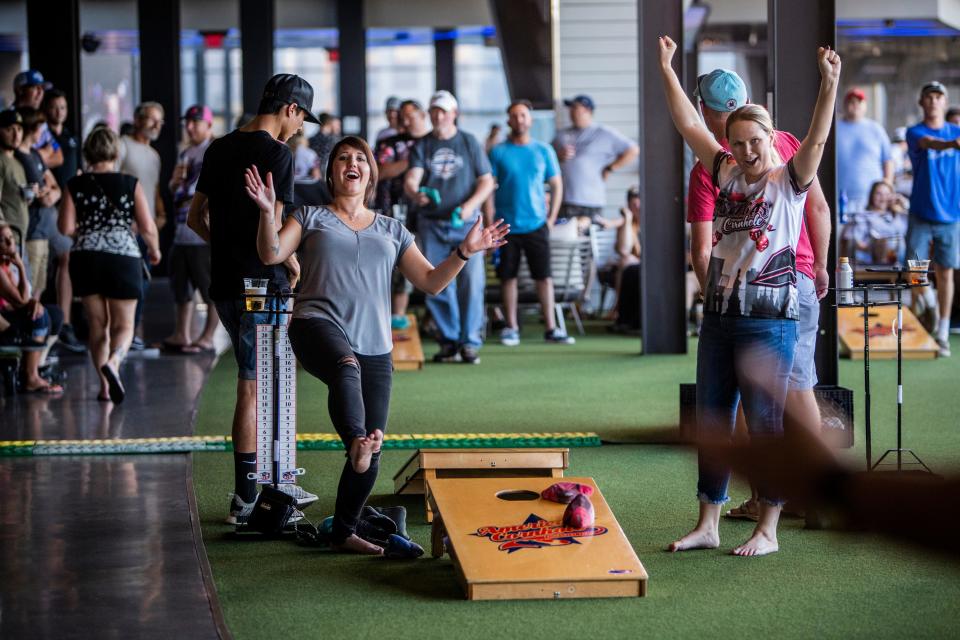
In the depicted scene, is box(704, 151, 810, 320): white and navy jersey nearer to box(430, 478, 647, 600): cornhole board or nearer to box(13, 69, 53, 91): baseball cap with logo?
box(430, 478, 647, 600): cornhole board

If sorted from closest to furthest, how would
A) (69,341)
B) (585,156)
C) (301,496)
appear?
(301,496), (69,341), (585,156)

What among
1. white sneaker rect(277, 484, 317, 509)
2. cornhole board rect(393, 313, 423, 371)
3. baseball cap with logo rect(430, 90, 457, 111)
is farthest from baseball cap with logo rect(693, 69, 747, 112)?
cornhole board rect(393, 313, 423, 371)

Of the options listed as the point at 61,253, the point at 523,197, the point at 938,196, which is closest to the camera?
the point at 938,196

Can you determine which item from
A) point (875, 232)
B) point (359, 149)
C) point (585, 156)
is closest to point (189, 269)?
point (585, 156)

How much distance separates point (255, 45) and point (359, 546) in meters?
17.9

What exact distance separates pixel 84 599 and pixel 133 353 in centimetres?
723

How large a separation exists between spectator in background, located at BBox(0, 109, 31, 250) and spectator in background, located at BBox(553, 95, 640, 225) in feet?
18.5

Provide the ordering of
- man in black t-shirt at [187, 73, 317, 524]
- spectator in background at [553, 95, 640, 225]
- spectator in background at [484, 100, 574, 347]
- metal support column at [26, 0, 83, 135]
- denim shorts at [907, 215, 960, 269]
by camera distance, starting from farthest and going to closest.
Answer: metal support column at [26, 0, 83, 135]
spectator in background at [553, 95, 640, 225]
spectator in background at [484, 100, 574, 347]
denim shorts at [907, 215, 960, 269]
man in black t-shirt at [187, 73, 317, 524]

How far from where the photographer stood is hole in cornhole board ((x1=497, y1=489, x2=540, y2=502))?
481 cm

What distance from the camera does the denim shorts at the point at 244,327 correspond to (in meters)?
5.20

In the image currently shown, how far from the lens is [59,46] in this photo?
51.1 feet

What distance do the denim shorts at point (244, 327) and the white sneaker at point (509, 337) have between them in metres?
7.00

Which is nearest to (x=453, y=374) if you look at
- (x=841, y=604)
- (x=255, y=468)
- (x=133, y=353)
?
(x=133, y=353)

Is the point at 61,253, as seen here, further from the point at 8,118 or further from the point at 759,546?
the point at 759,546
